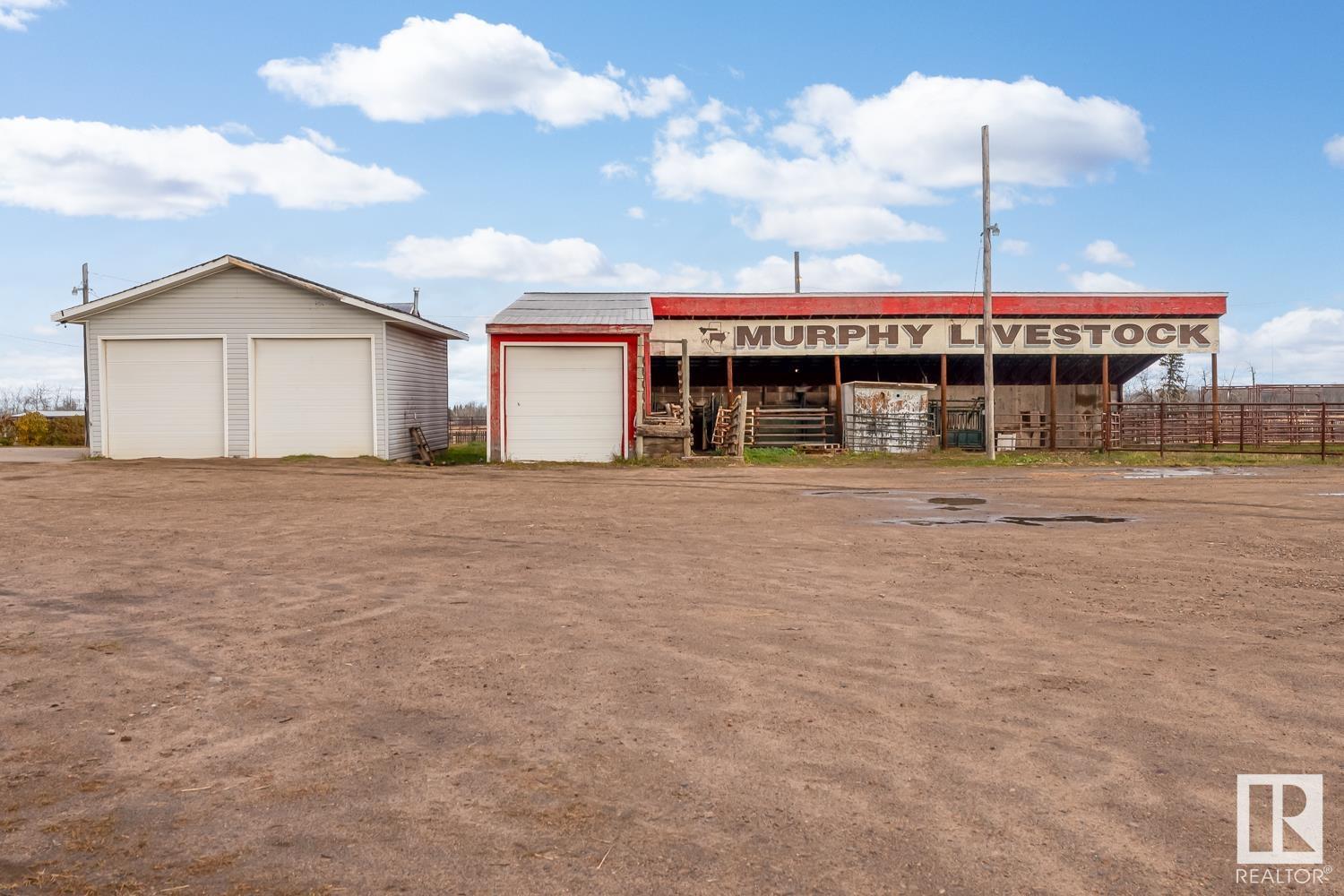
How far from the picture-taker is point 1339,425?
117ft

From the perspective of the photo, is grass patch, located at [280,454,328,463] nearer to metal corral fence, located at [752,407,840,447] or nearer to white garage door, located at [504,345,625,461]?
white garage door, located at [504,345,625,461]

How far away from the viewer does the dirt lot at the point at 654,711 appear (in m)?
3.06

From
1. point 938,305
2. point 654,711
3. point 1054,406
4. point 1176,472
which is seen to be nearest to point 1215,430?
point 1054,406

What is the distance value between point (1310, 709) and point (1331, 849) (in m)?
1.55

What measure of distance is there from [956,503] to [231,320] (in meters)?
16.7

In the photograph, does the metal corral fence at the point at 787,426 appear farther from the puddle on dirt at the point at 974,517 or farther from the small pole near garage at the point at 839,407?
the puddle on dirt at the point at 974,517

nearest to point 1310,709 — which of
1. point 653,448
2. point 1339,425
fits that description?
point 653,448

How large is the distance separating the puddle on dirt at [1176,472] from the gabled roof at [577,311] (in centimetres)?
1080

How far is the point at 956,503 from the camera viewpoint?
1379 centimetres

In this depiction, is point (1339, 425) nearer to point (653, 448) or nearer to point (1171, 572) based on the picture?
point (653, 448)

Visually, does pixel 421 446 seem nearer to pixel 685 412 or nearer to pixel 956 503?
pixel 685 412

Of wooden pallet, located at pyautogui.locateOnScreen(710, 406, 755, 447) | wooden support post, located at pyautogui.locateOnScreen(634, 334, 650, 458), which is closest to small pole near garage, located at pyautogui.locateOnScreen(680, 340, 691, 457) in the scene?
wooden support post, located at pyautogui.locateOnScreen(634, 334, 650, 458)

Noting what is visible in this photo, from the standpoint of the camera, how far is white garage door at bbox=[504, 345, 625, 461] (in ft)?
75.3

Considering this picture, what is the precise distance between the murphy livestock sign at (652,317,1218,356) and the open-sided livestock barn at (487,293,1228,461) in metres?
0.04
